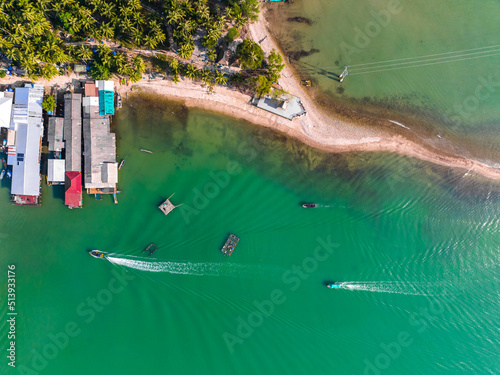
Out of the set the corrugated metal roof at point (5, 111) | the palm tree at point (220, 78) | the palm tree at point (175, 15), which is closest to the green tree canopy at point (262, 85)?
the palm tree at point (220, 78)

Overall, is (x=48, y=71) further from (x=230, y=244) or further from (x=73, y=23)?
(x=230, y=244)

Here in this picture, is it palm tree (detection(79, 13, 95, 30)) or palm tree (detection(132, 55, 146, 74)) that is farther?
palm tree (detection(132, 55, 146, 74))

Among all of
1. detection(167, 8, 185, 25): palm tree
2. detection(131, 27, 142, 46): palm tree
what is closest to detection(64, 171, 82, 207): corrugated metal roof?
detection(131, 27, 142, 46): palm tree

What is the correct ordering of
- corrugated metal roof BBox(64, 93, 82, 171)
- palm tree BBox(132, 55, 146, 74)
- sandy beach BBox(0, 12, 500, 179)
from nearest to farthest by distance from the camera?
1. palm tree BBox(132, 55, 146, 74)
2. corrugated metal roof BBox(64, 93, 82, 171)
3. sandy beach BBox(0, 12, 500, 179)

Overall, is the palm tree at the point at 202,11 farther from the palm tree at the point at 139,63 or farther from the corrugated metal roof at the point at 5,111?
the corrugated metal roof at the point at 5,111

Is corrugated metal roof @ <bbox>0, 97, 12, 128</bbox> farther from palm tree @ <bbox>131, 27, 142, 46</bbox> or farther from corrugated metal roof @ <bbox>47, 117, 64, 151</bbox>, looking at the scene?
palm tree @ <bbox>131, 27, 142, 46</bbox>

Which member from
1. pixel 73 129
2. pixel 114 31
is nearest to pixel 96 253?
pixel 73 129
